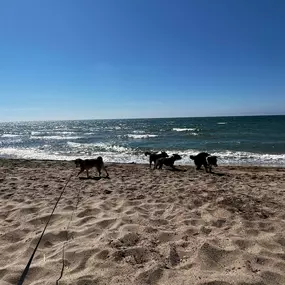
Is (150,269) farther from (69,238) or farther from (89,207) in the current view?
(89,207)

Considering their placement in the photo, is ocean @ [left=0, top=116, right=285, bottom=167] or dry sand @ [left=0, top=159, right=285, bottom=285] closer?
dry sand @ [left=0, top=159, right=285, bottom=285]

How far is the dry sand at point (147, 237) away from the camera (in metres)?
3.55

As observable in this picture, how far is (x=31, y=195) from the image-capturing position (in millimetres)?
7434

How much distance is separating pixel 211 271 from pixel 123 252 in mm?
1125

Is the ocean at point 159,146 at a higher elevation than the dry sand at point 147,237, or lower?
lower

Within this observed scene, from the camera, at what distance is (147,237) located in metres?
4.56

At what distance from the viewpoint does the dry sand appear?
355cm

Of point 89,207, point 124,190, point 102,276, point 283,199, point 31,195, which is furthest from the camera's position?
point 124,190

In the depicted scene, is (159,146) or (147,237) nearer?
(147,237)

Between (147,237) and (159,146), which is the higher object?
(147,237)

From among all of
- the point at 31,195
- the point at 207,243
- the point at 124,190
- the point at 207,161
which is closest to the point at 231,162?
the point at 207,161

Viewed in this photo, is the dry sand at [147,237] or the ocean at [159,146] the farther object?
the ocean at [159,146]

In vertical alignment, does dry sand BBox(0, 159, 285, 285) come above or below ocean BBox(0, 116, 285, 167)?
above

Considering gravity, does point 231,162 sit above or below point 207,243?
below
